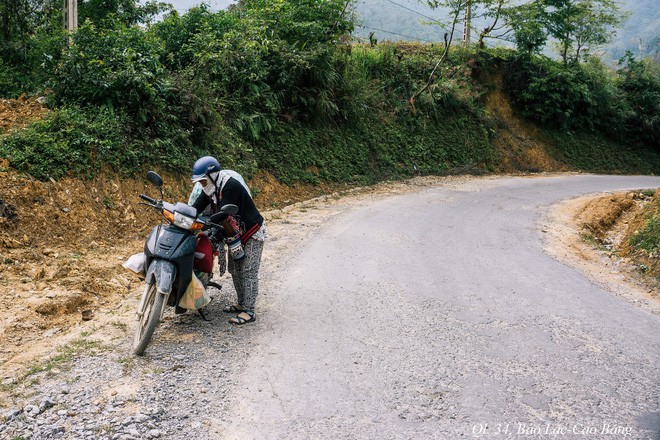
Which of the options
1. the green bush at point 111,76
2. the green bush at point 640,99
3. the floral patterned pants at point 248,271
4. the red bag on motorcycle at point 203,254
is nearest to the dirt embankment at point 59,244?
the green bush at point 111,76

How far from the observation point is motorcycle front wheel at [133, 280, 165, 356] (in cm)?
464

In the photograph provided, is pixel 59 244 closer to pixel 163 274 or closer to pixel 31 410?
pixel 163 274

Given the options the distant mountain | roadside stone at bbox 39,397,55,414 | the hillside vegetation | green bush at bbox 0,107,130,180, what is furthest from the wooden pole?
the distant mountain

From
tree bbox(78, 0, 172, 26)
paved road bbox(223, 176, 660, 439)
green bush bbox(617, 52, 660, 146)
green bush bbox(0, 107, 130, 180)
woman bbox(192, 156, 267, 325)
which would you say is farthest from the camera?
green bush bbox(617, 52, 660, 146)

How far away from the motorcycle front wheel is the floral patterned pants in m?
1.00

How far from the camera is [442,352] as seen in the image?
16.6 ft

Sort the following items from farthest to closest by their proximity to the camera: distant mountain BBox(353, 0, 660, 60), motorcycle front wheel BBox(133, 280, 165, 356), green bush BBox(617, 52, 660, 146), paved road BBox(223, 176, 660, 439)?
1. distant mountain BBox(353, 0, 660, 60)
2. green bush BBox(617, 52, 660, 146)
3. motorcycle front wheel BBox(133, 280, 165, 356)
4. paved road BBox(223, 176, 660, 439)

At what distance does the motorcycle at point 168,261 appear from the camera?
185 inches

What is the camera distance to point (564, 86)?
27328 millimetres

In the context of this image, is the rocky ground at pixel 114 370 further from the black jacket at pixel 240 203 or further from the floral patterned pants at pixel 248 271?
the black jacket at pixel 240 203

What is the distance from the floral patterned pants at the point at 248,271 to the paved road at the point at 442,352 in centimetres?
31

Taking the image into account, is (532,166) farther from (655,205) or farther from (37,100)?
(37,100)

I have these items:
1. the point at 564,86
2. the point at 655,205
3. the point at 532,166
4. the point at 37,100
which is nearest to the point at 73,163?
the point at 37,100

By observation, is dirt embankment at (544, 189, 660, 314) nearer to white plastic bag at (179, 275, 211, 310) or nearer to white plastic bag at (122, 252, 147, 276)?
white plastic bag at (179, 275, 211, 310)
